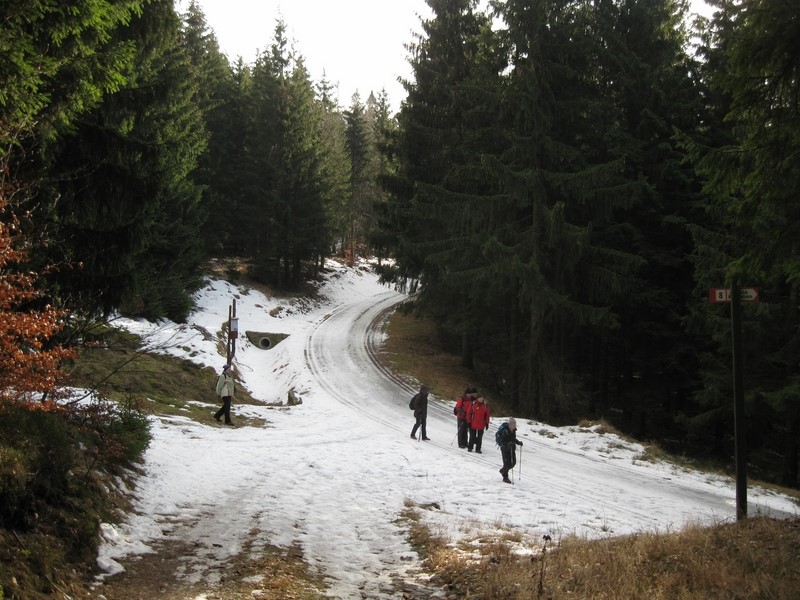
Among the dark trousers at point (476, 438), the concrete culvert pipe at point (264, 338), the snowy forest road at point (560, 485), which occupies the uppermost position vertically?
the concrete culvert pipe at point (264, 338)

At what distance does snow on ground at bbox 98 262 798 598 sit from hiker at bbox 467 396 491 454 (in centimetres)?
46

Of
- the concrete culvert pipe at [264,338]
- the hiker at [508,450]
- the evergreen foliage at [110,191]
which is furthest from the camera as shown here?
the concrete culvert pipe at [264,338]

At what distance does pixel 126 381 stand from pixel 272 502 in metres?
11.0

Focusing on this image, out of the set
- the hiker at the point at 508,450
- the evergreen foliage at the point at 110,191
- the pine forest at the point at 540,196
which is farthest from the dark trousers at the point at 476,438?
the evergreen foliage at the point at 110,191

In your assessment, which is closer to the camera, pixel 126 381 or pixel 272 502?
pixel 272 502

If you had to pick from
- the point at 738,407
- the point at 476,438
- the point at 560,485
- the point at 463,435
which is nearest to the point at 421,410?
the point at 463,435

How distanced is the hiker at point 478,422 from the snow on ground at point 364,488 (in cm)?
46

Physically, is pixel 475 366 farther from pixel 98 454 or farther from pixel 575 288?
pixel 98 454

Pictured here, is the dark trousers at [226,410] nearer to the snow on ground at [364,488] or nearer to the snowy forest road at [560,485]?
the snow on ground at [364,488]

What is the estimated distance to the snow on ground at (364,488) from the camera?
24.0 ft

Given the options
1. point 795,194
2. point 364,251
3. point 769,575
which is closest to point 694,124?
point 795,194

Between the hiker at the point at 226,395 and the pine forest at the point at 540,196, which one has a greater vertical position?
the pine forest at the point at 540,196

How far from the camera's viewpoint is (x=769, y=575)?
5527 millimetres

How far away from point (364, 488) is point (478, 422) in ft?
16.8
